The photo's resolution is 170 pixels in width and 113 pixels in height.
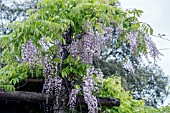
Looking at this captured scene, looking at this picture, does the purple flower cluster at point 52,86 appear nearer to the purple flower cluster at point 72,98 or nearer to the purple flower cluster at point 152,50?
the purple flower cluster at point 72,98

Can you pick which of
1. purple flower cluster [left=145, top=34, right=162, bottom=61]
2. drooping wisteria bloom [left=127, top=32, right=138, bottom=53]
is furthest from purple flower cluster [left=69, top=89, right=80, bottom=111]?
purple flower cluster [left=145, top=34, right=162, bottom=61]

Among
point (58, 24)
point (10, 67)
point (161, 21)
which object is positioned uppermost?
point (161, 21)

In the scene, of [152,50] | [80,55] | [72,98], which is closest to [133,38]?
[152,50]

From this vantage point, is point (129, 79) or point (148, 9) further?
point (129, 79)

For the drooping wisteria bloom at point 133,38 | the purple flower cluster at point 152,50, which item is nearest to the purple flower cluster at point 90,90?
the drooping wisteria bloom at point 133,38

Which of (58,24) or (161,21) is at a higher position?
(161,21)

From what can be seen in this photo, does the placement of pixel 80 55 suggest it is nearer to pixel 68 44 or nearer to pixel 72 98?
pixel 68 44

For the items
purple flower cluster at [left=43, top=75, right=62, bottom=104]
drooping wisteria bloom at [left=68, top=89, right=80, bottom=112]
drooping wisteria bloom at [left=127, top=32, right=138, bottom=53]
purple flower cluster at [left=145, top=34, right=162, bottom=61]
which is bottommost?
drooping wisteria bloom at [left=68, top=89, right=80, bottom=112]

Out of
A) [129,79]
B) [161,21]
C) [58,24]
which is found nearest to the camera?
[58,24]

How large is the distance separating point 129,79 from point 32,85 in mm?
8455

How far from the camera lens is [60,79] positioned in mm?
2752

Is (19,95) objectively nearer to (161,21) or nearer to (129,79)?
(161,21)

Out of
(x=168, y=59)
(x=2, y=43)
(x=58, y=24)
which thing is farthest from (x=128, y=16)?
(x=168, y=59)

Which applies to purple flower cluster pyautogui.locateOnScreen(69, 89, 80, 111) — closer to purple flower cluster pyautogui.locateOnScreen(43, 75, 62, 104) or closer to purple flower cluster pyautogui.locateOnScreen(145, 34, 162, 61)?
purple flower cluster pyautogui.locateOnScreen(43, 75, 62, 104)
